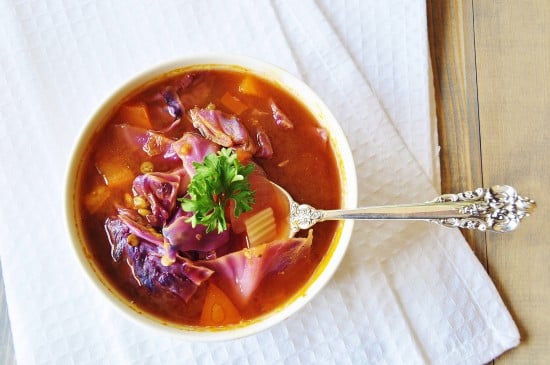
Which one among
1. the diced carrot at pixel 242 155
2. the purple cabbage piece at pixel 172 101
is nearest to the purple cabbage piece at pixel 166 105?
the purple cabbage piece at pixel 172 101

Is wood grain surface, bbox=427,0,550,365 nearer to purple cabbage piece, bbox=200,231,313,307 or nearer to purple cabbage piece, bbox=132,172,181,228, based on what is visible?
purple cabbage piece, bbox=200,231,313,307

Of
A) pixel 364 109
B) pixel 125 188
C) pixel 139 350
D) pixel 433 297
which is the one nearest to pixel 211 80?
pixel 125 188

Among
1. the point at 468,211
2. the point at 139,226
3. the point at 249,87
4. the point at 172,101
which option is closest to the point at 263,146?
the point at 249,87

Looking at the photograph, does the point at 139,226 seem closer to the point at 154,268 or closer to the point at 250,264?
the point at 154,268

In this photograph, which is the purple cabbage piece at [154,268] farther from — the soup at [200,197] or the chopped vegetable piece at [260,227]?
the chopped vegetable piece at [260,227]

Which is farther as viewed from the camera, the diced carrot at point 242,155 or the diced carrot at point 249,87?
the diced carrot at point 249,87

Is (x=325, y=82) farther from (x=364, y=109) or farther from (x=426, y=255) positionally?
(x=426, y=255)
